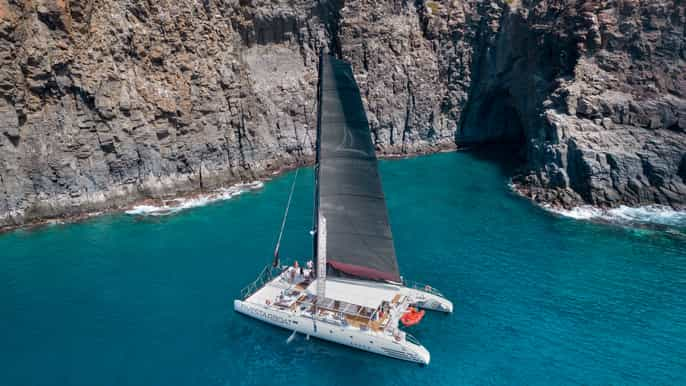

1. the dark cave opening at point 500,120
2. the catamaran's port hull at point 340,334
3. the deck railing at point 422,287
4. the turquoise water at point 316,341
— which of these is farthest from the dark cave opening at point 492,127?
the catamaran's port hull at point 340,334

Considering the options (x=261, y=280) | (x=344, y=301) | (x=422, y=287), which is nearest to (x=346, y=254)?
(x=344, y=301)

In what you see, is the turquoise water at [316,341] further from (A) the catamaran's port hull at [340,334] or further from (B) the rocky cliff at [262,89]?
(B) the rocky cliff at [262,89]

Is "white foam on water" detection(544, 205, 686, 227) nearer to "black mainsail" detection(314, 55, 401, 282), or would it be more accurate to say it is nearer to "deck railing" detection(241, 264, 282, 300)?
"black mainsail" detection(314, 55, 401, 282)

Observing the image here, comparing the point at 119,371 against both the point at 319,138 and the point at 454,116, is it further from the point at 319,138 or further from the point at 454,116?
the point at 454,116

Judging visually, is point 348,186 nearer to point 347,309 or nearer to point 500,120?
point 347,309

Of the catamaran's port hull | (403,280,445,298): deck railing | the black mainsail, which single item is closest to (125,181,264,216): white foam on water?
the catamaran's port hull
